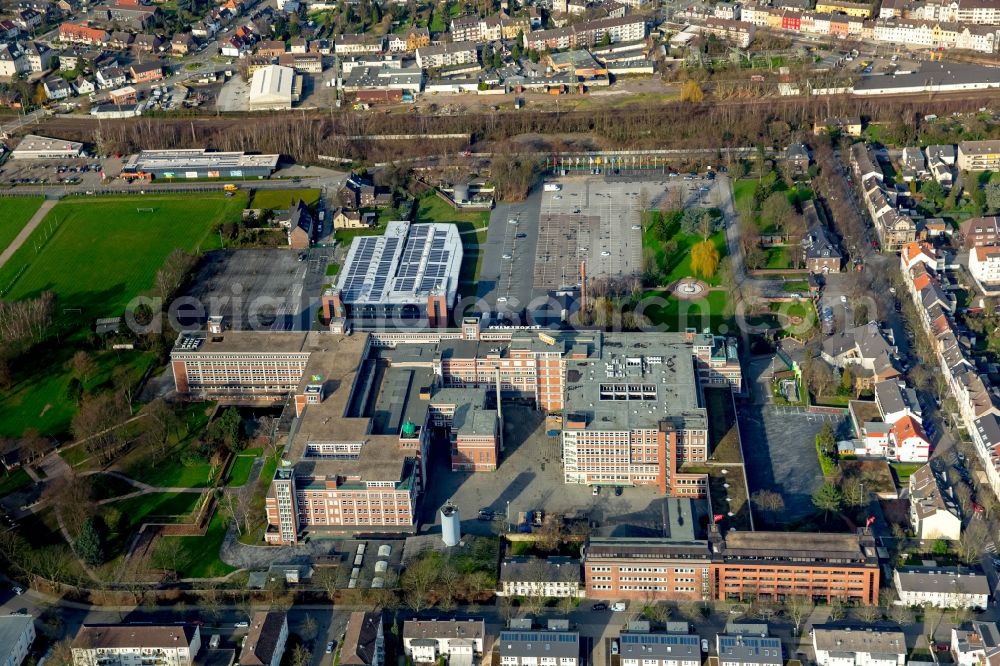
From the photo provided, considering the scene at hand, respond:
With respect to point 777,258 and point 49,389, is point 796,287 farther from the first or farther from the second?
point 49,389

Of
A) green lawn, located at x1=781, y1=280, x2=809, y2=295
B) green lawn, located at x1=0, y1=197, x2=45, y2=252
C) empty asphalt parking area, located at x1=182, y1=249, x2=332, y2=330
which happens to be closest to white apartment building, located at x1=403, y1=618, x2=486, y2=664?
empty asphalt parking area, located at x1=182, y1=249, x2=332, y2=330

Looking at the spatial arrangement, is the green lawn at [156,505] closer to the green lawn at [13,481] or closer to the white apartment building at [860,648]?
the green lawn at [13,481]

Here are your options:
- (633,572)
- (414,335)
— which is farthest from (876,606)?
(414,335)

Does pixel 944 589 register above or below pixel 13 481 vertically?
below

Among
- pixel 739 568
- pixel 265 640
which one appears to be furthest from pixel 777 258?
pixel 265 640

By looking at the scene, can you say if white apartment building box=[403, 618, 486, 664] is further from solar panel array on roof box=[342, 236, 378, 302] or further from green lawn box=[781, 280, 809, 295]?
green lawn box=[781, 280, 809, 295]

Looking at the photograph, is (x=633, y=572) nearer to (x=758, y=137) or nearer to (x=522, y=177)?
(x=522, y=177)
